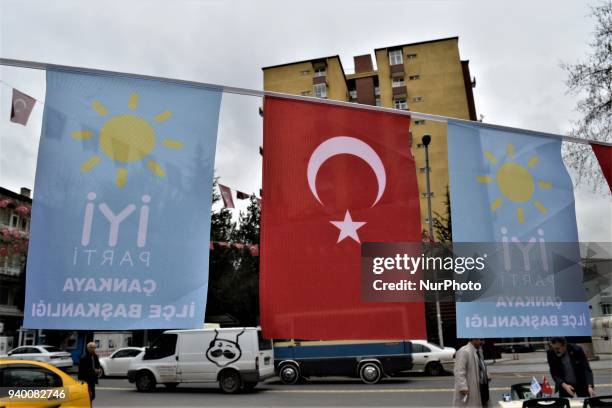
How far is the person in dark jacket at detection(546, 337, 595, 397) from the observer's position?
625 centimetres

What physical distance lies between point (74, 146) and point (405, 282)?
3063 mm

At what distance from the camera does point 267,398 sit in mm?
13398

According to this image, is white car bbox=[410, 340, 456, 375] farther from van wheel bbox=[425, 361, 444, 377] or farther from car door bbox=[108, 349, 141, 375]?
car door bbox=[108, 349, 141, 375]

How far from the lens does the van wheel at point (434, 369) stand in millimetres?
18469

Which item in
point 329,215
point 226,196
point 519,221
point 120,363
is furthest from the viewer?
point 120,363

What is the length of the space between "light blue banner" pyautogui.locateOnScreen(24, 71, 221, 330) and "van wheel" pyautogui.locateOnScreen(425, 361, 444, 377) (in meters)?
16.8

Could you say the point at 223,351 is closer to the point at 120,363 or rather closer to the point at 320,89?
the point at 120,363

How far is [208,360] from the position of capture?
15.1 metres

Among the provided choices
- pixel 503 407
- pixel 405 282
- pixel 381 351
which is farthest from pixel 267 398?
pixel 405 282

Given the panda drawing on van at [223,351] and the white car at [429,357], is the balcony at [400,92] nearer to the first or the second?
the white car at [429,357]

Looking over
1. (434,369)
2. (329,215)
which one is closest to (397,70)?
(434,369)

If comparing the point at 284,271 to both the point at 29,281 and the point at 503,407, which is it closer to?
the point at 29,281

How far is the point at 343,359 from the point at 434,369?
428 centimetres

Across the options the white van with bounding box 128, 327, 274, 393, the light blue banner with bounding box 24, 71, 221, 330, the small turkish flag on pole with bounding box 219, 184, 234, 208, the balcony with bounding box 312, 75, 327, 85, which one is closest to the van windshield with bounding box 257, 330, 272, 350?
the white van with bounding box 128, 327, 274, 393
